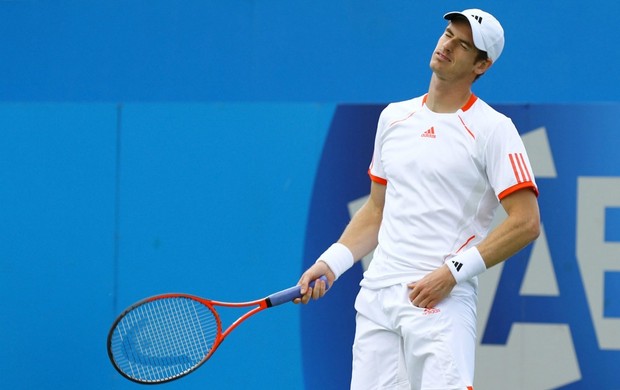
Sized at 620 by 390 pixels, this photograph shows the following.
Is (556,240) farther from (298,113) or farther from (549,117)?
(298,113)

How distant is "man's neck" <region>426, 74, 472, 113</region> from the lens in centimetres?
349

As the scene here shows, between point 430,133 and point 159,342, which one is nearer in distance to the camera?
point 430,133

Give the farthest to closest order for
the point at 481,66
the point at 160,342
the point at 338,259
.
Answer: the point at 160,342 < the point at 338,259 < the point at 481,66

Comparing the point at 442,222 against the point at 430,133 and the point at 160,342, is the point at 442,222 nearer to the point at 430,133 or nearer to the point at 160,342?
the point at 430,133

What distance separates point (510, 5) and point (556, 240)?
3.37ft

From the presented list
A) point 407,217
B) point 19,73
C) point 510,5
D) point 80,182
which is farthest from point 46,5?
point 407,217

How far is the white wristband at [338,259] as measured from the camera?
363 cm

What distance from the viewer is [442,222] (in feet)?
11.2

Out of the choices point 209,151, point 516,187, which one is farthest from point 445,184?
point 209,151

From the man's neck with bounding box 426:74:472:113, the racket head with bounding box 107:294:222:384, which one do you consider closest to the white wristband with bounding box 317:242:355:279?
the racket head with bounding box 107:294:222:384

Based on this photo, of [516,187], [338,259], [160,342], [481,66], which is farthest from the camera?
[160,342]

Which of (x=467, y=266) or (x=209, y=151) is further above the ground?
(x=209, y=151)

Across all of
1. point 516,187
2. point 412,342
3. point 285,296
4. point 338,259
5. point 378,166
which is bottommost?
point 412,342

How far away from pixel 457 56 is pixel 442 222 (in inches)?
20.4
